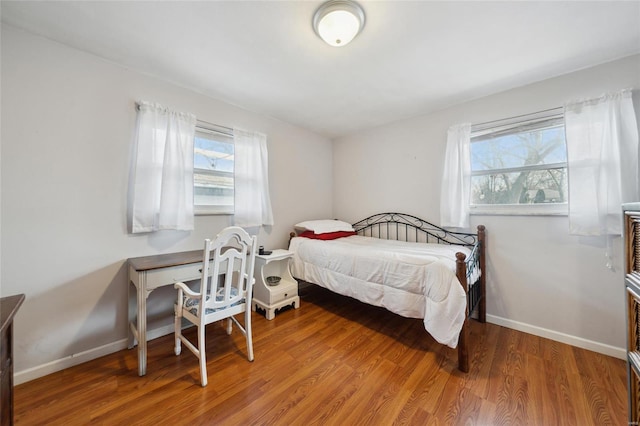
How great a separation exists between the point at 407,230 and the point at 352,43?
221 centimetres

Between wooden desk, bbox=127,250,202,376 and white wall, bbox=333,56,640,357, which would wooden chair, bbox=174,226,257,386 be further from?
white wall, bbox=333,56,640,357

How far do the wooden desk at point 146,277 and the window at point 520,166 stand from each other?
290 centimetres

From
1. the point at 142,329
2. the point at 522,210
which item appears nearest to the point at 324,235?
the point at 142,329

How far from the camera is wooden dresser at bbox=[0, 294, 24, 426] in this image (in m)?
0.86

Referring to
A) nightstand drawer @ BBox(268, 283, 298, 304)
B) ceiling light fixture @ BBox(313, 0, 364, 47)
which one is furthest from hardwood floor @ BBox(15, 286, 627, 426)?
ceiling light fixture @ BBox(313, 0, 364, 47)

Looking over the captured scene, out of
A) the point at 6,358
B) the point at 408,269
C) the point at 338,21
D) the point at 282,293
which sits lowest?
the point at 282,293

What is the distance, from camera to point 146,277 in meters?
1.64

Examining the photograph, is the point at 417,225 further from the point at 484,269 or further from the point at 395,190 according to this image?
the point at 484,269

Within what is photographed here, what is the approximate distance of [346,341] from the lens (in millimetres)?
2057

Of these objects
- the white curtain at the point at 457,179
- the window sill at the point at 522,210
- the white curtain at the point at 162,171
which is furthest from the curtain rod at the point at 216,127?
the window sill at the point at 522,210

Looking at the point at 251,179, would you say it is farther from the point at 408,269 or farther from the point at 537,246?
the point at 537,246

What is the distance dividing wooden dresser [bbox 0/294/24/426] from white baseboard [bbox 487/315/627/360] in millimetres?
3380

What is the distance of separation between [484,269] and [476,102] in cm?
180

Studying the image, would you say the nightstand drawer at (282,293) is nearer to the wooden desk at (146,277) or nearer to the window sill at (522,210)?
the wooden desk at (146,277)
